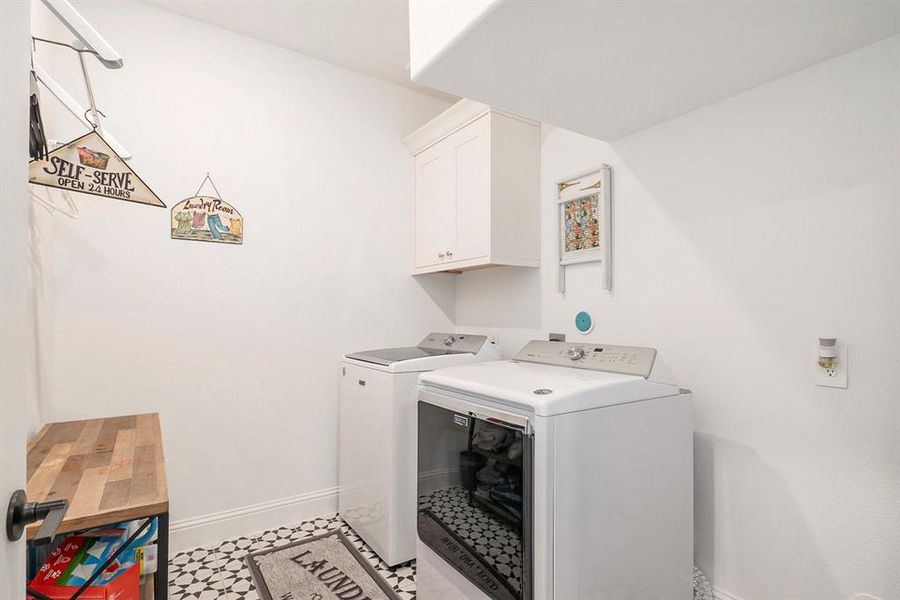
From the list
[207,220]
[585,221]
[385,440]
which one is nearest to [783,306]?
[585,221]

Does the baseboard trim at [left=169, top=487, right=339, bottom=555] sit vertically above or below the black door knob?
below

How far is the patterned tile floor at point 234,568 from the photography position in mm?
1942

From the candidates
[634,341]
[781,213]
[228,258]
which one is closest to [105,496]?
[228,258]

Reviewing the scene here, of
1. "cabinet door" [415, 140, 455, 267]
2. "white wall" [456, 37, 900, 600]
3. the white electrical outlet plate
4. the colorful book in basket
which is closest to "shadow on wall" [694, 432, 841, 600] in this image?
"white wall" [456, 37, 900, 600]

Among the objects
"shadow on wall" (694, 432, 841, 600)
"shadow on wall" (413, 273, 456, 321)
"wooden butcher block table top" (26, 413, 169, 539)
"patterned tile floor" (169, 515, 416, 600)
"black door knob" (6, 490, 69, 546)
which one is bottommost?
"patterned tile floor" (169, 515, 416, 600)

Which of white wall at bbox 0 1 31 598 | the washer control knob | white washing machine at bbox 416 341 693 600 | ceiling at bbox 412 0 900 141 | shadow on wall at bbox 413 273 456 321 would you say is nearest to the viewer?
white wall at bbox 0 1 31 598

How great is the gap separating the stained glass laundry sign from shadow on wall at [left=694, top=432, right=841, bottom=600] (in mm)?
2403

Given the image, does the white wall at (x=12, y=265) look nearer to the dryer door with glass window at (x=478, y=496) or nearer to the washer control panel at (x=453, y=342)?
the dryer door with glass window at (x=478, y=496)

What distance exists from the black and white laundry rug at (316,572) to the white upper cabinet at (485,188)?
157 centimetres

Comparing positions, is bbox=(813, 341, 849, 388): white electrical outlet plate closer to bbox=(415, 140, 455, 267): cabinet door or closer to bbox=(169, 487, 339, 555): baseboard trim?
bbox=(415, 140, 455, 267): cabinet door

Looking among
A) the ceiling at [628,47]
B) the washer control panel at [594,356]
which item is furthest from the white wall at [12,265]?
the washer control panel at [594,356]

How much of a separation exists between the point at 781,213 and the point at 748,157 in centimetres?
24

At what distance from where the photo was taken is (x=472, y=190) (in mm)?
2473

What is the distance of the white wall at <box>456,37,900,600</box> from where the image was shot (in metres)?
1.33
